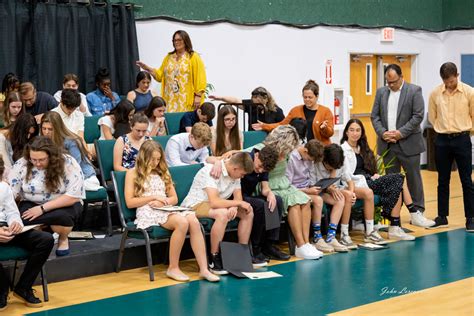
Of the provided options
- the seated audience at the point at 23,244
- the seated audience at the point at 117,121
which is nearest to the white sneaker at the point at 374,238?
the seated audience at the point at 117,121

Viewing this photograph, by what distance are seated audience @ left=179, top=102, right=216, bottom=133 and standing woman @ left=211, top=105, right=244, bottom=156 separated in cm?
40

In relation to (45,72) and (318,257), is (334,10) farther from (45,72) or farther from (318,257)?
(318,257)

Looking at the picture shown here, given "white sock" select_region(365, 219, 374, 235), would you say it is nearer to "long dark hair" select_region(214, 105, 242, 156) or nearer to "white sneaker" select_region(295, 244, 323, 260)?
"white sneaker" select_region(295, 244, 323, 260)

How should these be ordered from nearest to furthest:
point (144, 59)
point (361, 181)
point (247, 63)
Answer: point (361, 181) → point (144, 59) → point (247, 63)

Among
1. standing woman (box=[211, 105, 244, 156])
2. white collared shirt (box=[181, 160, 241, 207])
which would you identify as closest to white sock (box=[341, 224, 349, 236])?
standing woman (box=[211, 105, 244, 156])

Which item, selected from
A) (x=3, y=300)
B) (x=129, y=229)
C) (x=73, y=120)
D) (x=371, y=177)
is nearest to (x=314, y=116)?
(x=371, y=177)

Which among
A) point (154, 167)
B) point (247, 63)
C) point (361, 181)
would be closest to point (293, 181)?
point (361, 181)

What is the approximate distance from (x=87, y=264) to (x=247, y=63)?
4882mm

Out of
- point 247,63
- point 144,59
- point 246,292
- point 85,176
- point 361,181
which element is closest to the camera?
point 246,292

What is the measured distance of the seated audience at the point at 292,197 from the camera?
6805mm

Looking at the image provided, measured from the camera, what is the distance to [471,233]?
788cm

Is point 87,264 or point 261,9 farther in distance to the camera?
point 261,9

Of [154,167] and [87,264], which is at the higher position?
[154,167]

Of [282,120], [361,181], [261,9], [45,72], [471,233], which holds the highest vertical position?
[261,9]
